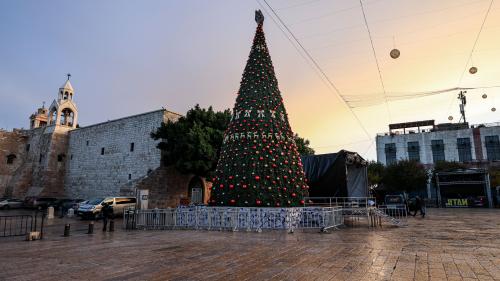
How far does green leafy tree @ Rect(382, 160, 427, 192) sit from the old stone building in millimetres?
21616

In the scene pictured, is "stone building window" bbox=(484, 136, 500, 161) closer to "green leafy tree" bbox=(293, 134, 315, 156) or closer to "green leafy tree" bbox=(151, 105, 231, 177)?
"green leafy tree" bbox=(293, 134, 315, 156)

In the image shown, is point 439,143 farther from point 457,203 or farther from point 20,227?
point 20,227

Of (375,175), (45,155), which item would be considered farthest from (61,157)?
(375,175)

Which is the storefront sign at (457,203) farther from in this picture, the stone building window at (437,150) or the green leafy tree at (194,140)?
the green leafy tree at (194,140)

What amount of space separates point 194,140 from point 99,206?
7942mm

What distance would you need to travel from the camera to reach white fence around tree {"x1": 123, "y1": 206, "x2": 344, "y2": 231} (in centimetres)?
1127

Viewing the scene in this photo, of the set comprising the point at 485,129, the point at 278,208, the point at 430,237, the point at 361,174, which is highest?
the point at 485,129

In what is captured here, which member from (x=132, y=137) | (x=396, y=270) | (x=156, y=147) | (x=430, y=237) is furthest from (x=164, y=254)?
(x=132, y=137)

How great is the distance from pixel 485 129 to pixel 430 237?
4097 centimetres

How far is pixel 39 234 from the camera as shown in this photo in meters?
10.7

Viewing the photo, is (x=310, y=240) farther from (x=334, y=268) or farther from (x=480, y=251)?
(x=480, y=251)

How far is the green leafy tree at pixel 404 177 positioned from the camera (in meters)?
34.0

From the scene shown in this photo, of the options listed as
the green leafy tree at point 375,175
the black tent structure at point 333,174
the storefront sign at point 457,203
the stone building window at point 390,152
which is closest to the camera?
the black tent structure at point 333,174

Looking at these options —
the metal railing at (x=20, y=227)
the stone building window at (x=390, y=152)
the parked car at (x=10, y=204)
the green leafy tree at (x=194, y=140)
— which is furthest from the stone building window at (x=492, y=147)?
the parked car at (x=10, y=204)
